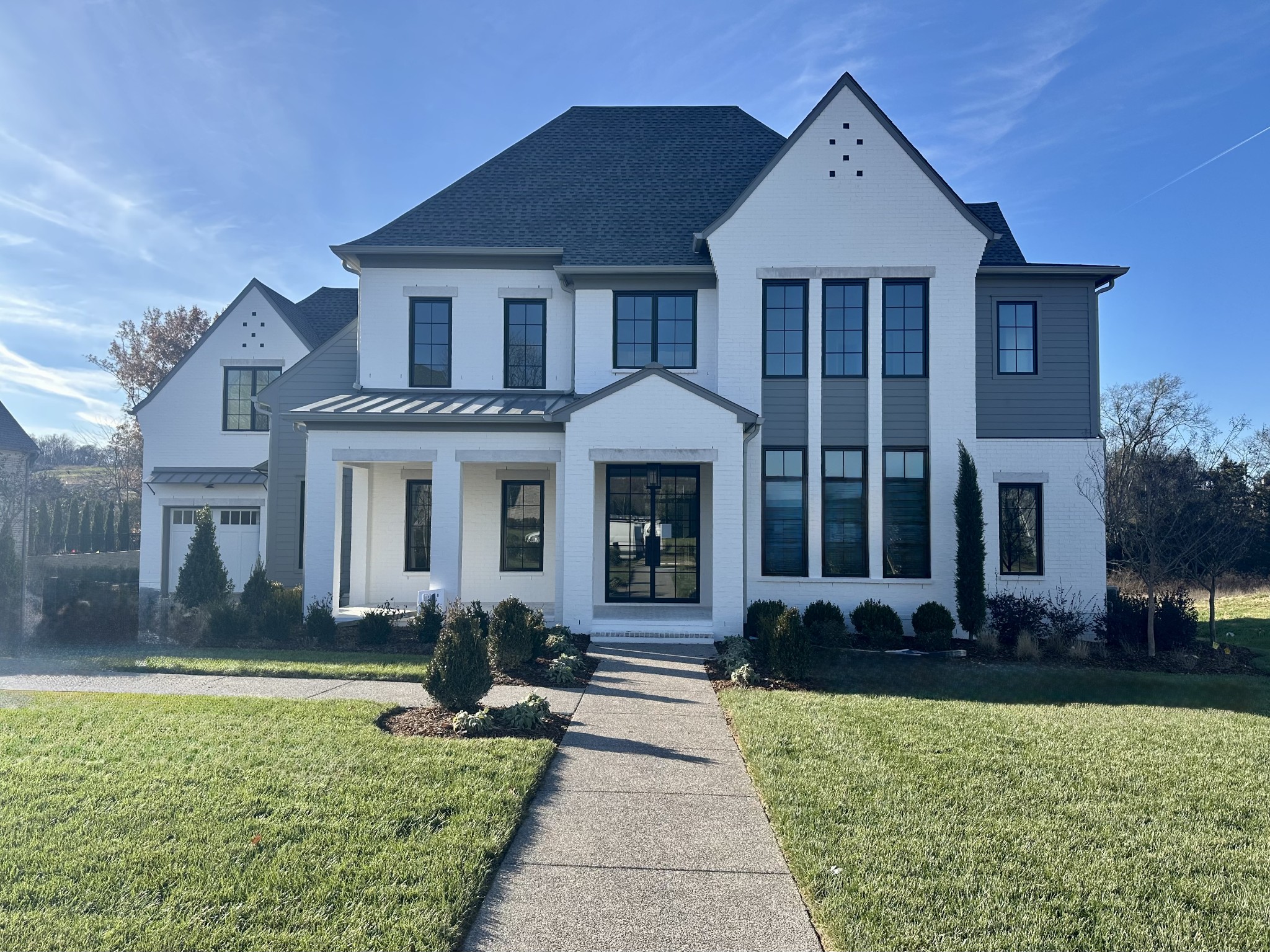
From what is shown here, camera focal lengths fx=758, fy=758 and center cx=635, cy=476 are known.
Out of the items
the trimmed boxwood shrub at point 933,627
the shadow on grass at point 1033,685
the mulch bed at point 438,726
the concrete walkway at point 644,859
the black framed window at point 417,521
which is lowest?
the shadow on grass at point 1033,685

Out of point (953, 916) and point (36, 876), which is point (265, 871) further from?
point (953, 916)

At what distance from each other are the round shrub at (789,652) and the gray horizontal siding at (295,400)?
11580mm

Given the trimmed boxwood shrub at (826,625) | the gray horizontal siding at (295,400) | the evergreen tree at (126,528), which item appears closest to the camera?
the trimmed boxwood shrub at (826,625)

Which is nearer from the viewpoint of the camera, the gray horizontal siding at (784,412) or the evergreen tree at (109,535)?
the gray horizontal siding at (784,412)

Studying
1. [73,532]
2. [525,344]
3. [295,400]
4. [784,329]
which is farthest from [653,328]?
[73,532]

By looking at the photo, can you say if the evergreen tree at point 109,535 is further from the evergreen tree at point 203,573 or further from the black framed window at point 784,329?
the black framed window at point 784,329

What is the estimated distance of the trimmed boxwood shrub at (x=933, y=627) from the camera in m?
13.8

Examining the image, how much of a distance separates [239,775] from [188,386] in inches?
662

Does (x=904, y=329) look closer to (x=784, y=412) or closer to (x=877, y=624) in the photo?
(x=784, y=412)

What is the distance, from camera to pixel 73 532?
38312 mm

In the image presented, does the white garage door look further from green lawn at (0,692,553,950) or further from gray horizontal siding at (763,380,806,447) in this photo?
gray horizontal siding at (763,380,806,447)

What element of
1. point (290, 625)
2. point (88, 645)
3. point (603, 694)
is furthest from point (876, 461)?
point (88, 645)

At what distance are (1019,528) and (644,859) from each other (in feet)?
42.8

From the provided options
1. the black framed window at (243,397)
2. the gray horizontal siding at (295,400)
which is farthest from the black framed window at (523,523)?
the black framed window at (243,397)
